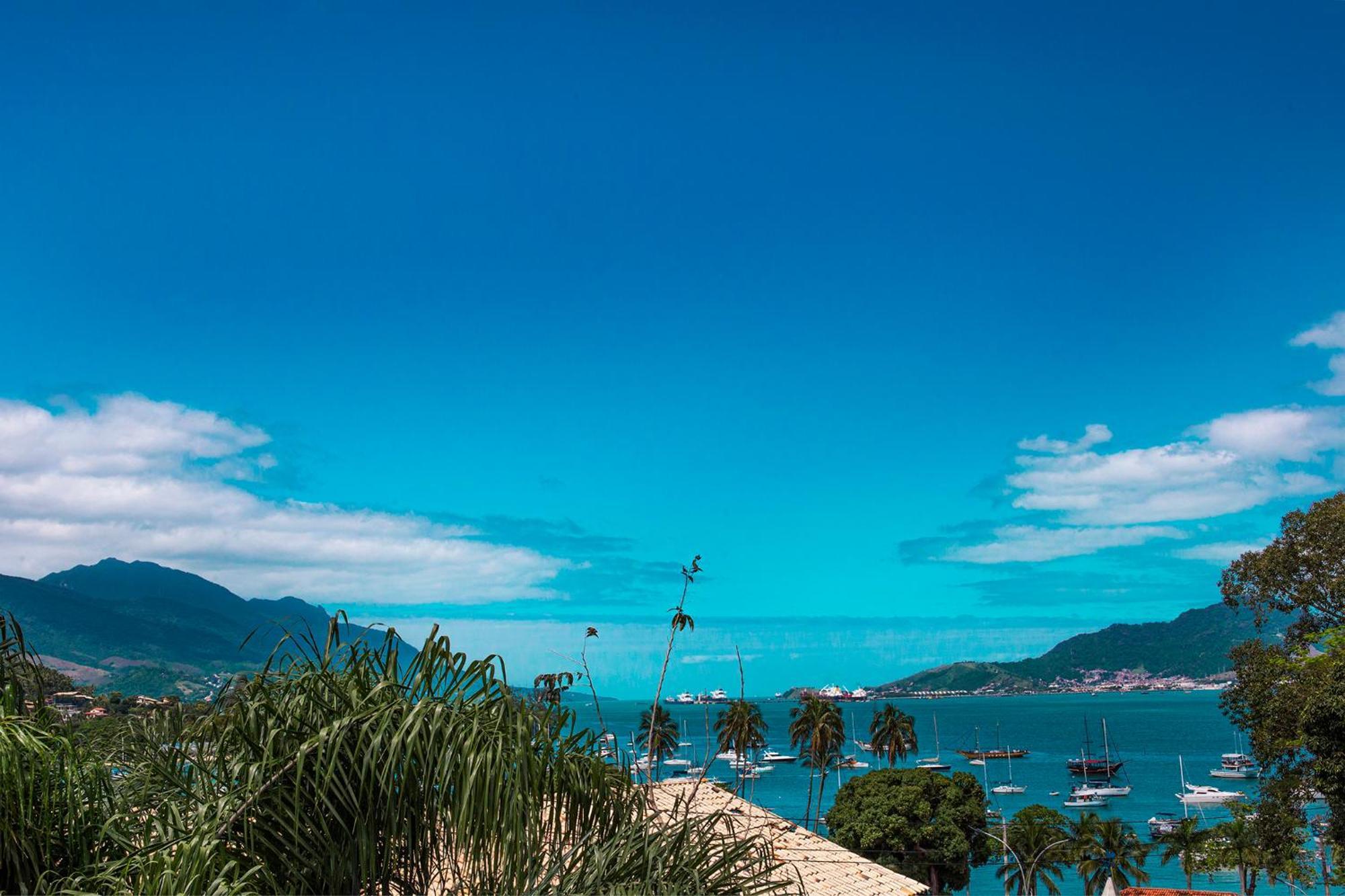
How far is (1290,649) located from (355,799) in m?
27.3

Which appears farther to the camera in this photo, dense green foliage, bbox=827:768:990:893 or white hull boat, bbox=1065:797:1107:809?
white hull boat, bbox=1065:797:1107:809

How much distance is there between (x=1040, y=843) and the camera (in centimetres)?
4897

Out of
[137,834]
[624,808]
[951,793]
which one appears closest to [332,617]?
[137,834]

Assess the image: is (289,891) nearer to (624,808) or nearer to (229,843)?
(229,843)

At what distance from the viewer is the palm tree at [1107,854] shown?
47500 mm

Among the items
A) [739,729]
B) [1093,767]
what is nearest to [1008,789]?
[1093,767]

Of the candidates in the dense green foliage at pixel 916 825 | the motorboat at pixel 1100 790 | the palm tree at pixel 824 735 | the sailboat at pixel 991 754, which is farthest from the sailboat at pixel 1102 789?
the dense green foliage at pixel 916 825

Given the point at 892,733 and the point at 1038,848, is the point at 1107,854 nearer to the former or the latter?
the point at 1038,848

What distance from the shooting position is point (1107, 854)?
48.5 meters

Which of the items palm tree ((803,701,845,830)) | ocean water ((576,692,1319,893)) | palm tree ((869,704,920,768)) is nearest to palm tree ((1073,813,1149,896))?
palm tree ((803,701,845,830))

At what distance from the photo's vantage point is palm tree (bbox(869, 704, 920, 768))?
64875 millimetres

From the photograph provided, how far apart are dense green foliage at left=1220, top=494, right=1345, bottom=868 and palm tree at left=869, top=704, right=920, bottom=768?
122ft

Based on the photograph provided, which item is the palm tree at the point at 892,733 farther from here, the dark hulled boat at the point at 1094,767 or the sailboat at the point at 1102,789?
the dark hulled boat at the point at 1094,767

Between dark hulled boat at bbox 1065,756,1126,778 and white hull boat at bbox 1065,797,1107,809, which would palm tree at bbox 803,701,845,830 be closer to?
white hull boat at bbox 1065,797,1107,809
